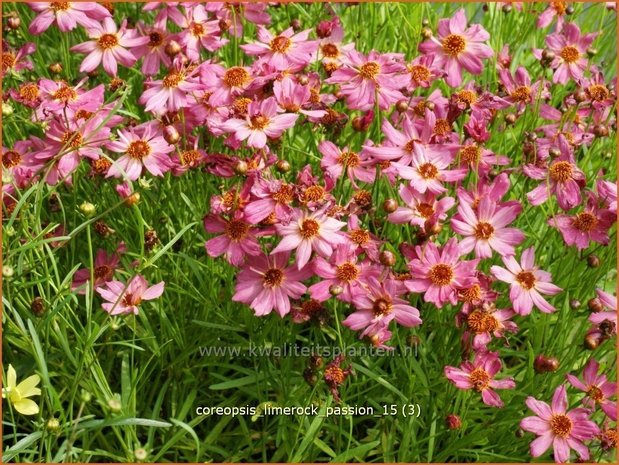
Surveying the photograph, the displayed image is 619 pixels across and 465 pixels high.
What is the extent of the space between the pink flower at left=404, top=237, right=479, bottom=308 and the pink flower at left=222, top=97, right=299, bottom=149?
0.27 m

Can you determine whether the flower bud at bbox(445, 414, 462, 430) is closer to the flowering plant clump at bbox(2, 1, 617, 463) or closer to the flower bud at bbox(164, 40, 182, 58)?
the flowering plant clump at bbox(2, 1, 617, 463)

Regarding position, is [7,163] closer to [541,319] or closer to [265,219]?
[265,219]

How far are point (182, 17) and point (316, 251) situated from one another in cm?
64

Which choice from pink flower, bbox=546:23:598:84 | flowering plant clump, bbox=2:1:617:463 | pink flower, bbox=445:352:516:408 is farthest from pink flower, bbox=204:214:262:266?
pink flower, bbox=546:23:598:84

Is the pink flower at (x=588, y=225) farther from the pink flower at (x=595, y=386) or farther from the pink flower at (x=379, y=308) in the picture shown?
the pink flower at (x=379, y=308)

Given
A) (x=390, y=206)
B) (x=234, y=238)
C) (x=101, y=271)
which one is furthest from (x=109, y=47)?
(x=390, y=206)

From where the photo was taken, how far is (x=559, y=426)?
1.18 meters

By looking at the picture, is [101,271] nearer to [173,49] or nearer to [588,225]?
[173,49]

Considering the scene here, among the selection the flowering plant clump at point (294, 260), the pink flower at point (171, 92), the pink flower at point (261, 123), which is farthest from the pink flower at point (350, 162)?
the pink flower at point (171, 92)

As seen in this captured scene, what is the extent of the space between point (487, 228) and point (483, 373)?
0.22 metres

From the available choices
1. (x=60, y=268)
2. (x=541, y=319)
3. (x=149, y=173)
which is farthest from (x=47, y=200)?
(x=541, y=319)

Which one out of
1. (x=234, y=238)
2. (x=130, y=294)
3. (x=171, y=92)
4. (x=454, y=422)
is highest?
(x=171, y=92)

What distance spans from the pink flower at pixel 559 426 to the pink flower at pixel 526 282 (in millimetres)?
135

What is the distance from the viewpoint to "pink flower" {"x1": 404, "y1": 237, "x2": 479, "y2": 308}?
1.11 m
